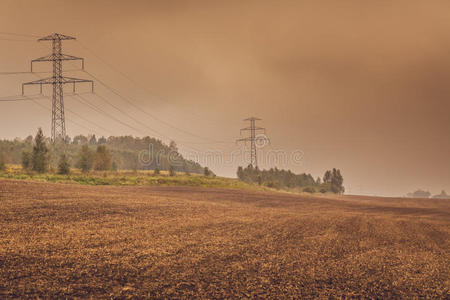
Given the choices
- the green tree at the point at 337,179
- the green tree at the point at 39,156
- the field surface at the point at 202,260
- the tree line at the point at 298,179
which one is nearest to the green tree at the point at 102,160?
the green tree at the point at 39,156

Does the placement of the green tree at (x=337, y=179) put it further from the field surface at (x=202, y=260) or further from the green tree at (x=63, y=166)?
the field surface at (x=202, y=260)

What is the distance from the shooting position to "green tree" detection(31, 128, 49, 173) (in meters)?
46.8

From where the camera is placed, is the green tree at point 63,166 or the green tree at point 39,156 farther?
the green tree at point 39,156

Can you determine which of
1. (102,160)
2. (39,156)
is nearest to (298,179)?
(102,160)

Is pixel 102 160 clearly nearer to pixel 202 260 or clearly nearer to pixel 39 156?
pixel 39 156

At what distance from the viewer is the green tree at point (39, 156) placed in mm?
46750

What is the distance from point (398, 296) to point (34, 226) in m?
12.0

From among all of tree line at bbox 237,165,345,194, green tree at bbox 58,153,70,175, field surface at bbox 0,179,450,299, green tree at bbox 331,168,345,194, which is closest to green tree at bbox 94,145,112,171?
green tree at bbox 58,153,70,175

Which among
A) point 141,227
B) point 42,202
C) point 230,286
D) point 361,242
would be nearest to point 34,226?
point 141,227

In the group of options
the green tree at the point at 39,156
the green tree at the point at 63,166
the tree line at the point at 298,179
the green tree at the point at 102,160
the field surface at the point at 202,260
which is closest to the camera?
the field surface at the point at 202,260

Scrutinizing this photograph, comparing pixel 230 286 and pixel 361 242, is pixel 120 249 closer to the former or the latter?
pixel 230 286

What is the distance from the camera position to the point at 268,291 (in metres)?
6.07

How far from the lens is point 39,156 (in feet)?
156

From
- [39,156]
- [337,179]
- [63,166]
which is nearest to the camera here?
[63,166]
